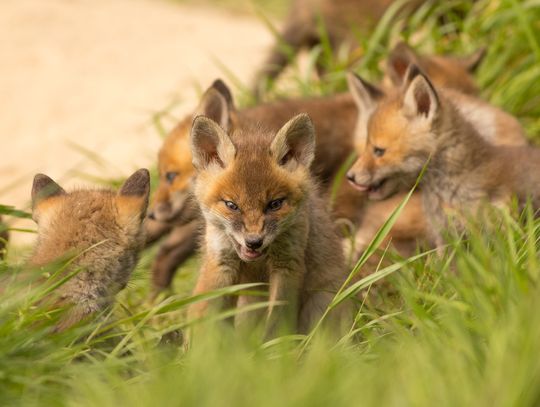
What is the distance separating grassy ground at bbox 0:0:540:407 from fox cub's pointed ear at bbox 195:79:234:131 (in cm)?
136

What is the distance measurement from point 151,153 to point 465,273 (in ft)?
15.1

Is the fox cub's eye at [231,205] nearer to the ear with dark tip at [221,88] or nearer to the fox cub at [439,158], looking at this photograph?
the fox cub at [439,158]

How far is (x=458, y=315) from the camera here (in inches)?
120

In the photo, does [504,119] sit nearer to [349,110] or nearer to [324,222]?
[349,110]

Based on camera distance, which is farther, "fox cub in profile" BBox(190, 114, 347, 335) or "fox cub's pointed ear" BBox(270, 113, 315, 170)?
"fox cub's pointed ear" BBox(270, 113, 315, 170)

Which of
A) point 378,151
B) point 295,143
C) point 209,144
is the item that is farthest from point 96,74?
point 295,143

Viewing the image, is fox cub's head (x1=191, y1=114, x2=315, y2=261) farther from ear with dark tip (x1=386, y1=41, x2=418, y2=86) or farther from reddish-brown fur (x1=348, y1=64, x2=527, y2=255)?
ear with dark tip (x1=386, y1=41, x2=418, y2=86)

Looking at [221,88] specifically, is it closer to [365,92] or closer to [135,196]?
[365,92]

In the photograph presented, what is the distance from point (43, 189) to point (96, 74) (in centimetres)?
608

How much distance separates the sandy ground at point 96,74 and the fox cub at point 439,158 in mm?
2954

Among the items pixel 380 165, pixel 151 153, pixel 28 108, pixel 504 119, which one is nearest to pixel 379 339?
pixel 380 165

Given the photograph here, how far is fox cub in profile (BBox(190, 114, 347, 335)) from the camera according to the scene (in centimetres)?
372

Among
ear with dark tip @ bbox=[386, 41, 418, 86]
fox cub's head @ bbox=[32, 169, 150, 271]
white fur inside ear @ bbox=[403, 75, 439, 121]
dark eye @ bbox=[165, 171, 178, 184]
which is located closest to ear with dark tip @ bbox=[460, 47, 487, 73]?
ear with dark tip @ bbox=[386, 41, 418, 86]

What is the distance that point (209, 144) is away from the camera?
3.99m
